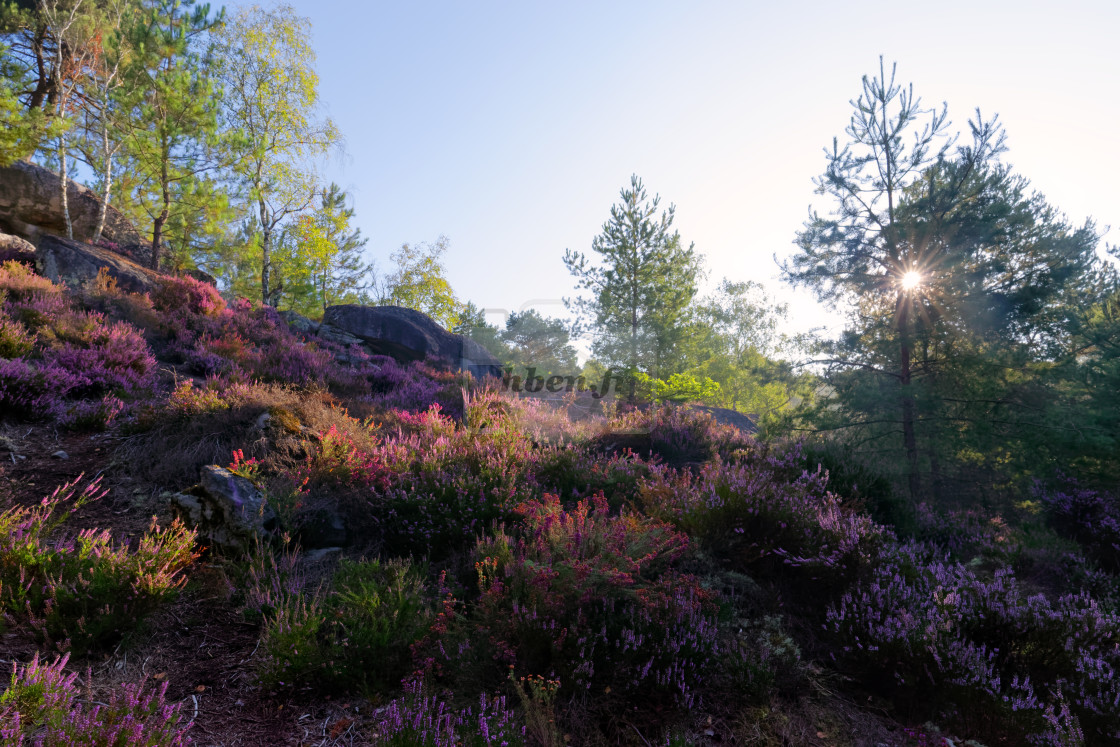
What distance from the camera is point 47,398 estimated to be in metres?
5.66

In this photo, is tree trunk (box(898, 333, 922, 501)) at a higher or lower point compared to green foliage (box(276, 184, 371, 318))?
lower

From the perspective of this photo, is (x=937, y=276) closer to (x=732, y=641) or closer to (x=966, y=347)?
(x=966, y=347)

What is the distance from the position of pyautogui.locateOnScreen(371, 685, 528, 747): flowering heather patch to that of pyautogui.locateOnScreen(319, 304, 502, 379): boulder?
14.1 meters

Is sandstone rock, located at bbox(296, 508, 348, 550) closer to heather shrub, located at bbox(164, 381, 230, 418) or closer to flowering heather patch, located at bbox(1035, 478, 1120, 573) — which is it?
heather shrub, located at bbox(164, 381, 230, 418)

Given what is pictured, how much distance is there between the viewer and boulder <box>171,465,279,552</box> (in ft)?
13.1

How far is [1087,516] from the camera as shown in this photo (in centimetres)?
731

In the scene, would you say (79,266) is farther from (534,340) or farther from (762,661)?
(534,340)

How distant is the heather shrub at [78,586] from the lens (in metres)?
2.72

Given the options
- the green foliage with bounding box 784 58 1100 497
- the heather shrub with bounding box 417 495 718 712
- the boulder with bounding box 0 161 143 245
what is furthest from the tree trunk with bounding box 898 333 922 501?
the boulder with bounding box 0 161 143 245

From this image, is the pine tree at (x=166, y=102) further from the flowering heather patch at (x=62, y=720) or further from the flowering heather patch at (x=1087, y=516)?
the flowering heather patch at (x=1087, y=516)

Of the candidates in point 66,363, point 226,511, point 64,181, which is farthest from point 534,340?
point 226,511

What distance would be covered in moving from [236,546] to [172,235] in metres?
21.1

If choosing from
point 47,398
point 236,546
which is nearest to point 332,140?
point 47,398

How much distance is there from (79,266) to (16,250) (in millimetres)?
1015
